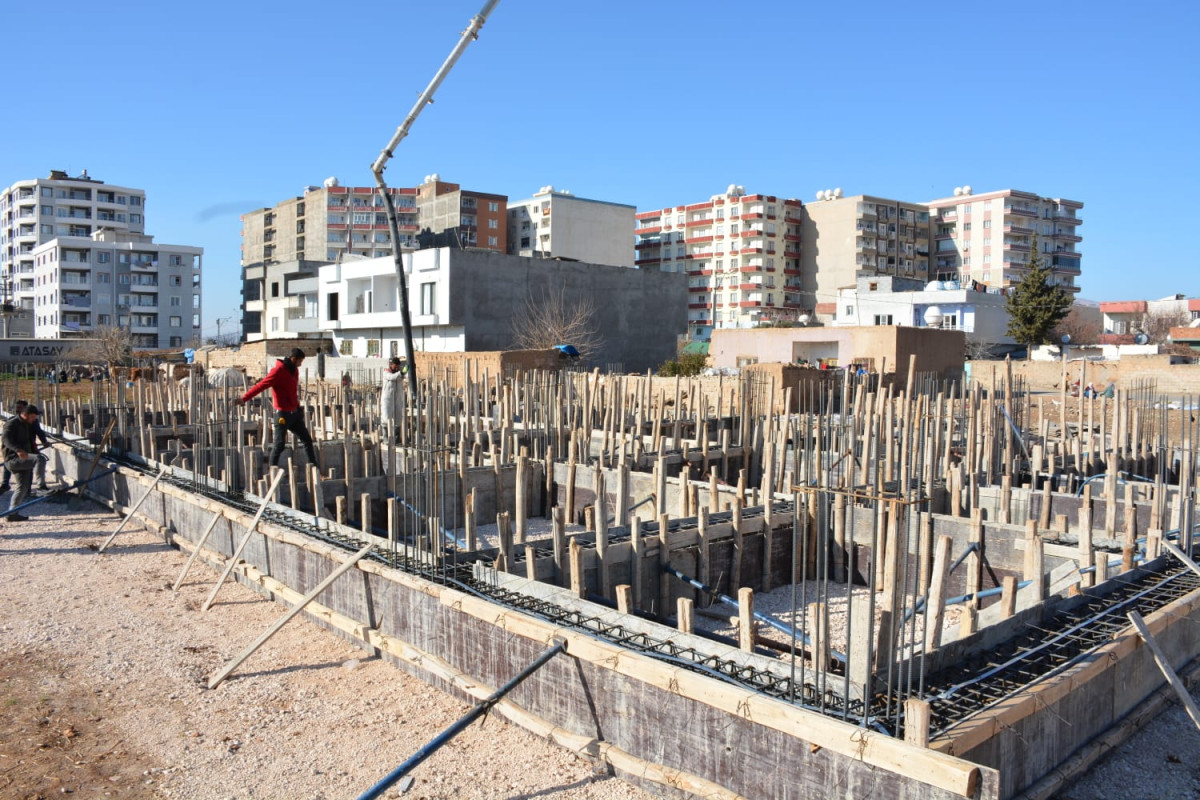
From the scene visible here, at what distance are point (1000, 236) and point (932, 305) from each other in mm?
26171

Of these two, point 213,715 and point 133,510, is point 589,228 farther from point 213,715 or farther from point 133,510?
point 213,715

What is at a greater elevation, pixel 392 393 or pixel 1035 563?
pixel 392 393

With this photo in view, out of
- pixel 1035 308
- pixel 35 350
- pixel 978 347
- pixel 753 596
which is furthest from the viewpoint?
pixel 1035 308

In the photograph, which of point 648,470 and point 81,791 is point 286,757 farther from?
point 648,470

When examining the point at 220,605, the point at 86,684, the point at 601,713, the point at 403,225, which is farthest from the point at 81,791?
the point at 403,225

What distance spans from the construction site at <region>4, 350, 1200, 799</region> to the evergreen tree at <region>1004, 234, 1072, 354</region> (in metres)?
32.0

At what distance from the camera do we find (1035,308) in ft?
136

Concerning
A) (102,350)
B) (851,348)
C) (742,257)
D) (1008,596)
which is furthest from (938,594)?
(742,257)

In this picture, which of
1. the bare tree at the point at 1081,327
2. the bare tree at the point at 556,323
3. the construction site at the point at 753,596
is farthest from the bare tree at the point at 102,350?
the bare tree at the point at 1081,327

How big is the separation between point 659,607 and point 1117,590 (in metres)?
3.14

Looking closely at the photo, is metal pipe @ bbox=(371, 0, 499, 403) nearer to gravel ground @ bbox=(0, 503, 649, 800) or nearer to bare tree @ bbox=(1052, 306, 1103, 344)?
gravel ground @ bbox=(0, 503, 649, 800)

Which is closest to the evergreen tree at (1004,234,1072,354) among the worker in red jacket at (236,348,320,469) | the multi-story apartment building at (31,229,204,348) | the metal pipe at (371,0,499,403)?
the metal pipe at (371,0,499,403)

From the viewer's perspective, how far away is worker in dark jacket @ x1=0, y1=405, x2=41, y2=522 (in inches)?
413

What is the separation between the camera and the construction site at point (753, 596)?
4.10m
